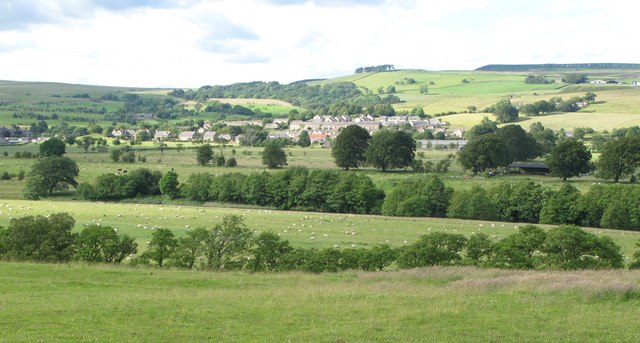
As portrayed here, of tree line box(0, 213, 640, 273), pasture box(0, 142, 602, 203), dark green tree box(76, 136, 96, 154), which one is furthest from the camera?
dark green tree box(76, 136, 96, 154)

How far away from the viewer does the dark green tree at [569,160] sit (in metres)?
81.8

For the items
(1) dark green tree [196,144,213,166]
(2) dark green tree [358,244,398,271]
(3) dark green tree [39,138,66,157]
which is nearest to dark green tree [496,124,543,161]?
(1) dark green tree [196,144,213,166]

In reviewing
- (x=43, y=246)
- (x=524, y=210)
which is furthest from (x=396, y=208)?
(x=43, y=246)

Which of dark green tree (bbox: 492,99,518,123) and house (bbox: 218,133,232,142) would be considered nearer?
house (bbox: 218,133,232,142)

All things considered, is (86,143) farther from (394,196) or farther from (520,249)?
(520,249)

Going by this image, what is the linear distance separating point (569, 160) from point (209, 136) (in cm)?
10021

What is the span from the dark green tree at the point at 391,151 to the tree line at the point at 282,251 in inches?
2242

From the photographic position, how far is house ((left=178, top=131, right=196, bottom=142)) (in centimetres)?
16112

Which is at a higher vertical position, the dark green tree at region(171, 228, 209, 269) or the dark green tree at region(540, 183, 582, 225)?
the dark green tree at region(171, 228, 209, 269)

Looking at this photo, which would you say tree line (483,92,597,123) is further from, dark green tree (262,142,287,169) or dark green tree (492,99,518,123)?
dark green tree (262,142,287,169)

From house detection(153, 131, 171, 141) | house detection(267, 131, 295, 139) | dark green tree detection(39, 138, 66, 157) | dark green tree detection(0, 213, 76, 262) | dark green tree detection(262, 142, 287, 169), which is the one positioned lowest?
house detection(267, 131, 295, 139)

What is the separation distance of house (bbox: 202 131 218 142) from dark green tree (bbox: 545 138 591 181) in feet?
298

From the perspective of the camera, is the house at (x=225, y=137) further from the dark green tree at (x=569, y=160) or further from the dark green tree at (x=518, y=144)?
the dark green tree at (x=569, y=160)

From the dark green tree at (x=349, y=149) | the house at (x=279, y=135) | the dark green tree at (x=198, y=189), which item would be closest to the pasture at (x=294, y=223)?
the dark green tree at (x=198, y=189)
